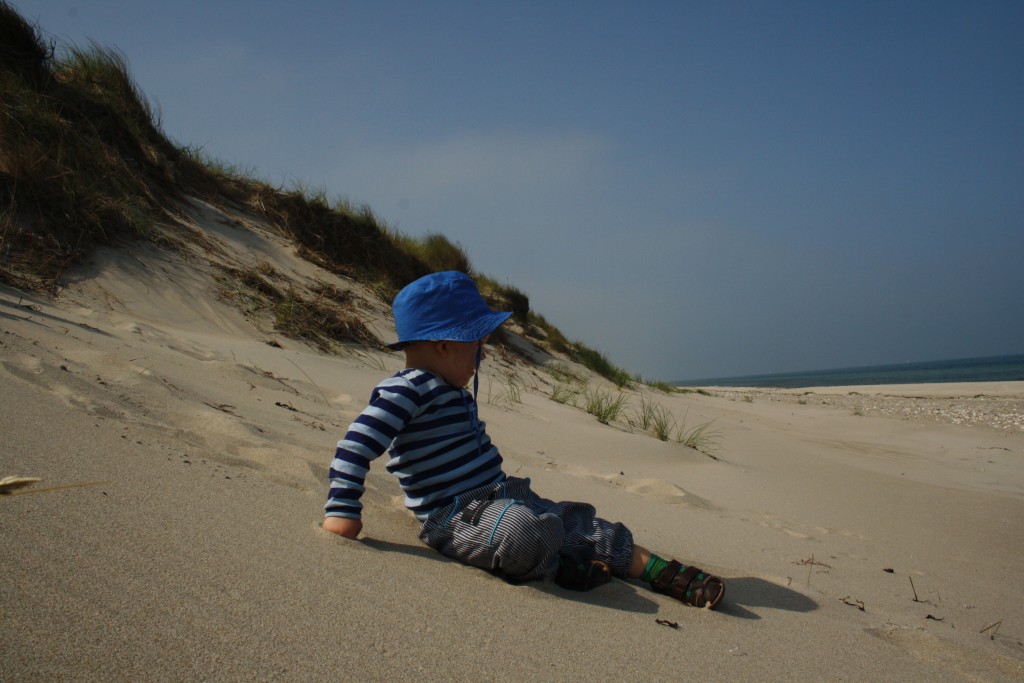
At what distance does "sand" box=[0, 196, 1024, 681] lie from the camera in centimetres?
114

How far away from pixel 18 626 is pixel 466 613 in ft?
2.50

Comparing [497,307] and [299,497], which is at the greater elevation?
[497,307]

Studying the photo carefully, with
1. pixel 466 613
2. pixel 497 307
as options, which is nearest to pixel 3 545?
pixel 466 613

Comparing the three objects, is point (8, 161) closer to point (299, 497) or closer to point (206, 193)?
point (206, 193)

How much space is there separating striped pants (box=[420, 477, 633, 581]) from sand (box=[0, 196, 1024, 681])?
0.22 ft

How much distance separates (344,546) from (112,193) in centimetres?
498

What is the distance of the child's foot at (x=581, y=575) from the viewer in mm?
1775

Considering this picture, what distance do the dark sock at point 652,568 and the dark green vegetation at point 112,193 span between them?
3.82 meters

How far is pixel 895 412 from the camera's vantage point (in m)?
10.5

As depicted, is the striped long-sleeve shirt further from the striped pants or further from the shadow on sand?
the shadow on sand

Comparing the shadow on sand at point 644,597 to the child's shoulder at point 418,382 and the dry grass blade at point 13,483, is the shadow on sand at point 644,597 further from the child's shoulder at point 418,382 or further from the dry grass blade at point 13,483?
the dry grass blade at point 13,483

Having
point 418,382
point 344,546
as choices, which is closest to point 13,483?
point 344,546

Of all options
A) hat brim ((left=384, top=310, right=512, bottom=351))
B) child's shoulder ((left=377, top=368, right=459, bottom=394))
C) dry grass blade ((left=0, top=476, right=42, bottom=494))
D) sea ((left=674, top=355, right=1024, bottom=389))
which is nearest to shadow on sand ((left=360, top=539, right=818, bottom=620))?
child's shoulder ((left=377, top=368, right=459, bottom=394))

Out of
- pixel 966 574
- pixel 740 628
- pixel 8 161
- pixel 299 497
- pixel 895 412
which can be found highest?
pixel 895 412
